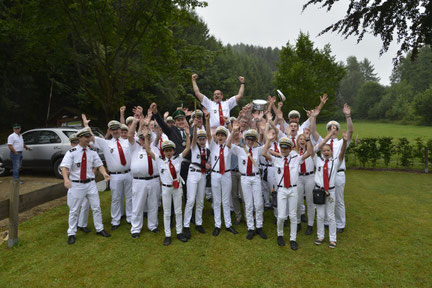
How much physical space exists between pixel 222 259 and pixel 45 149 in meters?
9.14

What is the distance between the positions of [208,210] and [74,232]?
3.40 meters

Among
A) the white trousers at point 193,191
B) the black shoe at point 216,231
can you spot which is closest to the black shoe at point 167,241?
the white trousers at point 193,191

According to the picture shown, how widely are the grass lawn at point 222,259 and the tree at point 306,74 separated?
1480cm

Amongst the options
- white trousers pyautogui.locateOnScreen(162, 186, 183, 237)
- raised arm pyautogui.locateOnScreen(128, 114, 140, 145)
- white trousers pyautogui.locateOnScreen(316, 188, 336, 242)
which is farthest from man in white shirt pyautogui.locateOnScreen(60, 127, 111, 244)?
white trousers pyautogui.locateOnScreen(316, 188, 336, 242)

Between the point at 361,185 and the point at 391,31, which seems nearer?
the point at 391,31

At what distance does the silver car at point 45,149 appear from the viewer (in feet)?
32.9

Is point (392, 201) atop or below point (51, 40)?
below

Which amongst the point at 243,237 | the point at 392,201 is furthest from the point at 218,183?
the point at 392,201

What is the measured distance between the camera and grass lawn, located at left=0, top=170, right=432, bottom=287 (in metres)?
3.95

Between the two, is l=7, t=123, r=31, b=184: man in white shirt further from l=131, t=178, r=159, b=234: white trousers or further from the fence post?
l=131, t=178, r=159, b=234: white trousers

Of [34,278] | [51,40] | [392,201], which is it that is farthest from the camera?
[51,40]

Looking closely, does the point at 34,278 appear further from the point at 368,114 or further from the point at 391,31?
the point at 368,114

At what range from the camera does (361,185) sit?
10.3m

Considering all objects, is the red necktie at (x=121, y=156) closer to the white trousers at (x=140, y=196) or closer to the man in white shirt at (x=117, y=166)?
the man in white shirt at (x=117, y=166)
